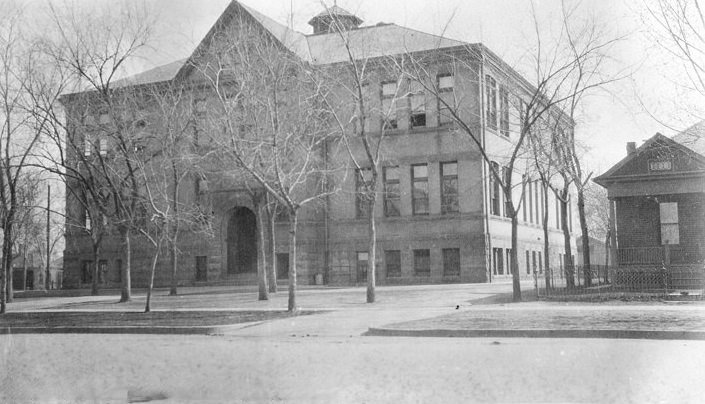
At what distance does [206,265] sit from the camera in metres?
40.7

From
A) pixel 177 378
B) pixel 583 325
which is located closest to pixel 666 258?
pixel 583 325

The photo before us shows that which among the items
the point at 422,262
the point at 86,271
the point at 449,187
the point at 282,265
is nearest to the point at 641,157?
the point at 449,187

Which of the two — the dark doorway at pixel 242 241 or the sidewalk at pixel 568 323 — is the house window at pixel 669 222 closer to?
the sidewalk at pixel 568 323

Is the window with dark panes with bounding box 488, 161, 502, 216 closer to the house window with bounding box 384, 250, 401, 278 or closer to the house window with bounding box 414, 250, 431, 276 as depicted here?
the house window with bounding box 414, 250, 431, 276

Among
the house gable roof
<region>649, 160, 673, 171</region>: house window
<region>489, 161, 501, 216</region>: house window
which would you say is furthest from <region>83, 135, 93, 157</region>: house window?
<region>649, 160, 673, 171</region>: house window

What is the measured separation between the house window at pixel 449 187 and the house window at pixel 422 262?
2445mm

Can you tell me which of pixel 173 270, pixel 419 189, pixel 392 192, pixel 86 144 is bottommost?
pixel 173 270

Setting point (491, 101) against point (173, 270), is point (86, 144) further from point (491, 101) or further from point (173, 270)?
point (491, 101)

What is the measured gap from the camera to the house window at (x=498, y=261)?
123 feet

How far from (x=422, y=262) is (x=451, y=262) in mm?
1524

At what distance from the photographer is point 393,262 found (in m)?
37.2

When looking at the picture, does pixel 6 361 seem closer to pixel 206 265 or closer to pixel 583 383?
pixel 583 383

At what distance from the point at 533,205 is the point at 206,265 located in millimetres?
21636

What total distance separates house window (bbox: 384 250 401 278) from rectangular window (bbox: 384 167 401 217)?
208 centimetres
